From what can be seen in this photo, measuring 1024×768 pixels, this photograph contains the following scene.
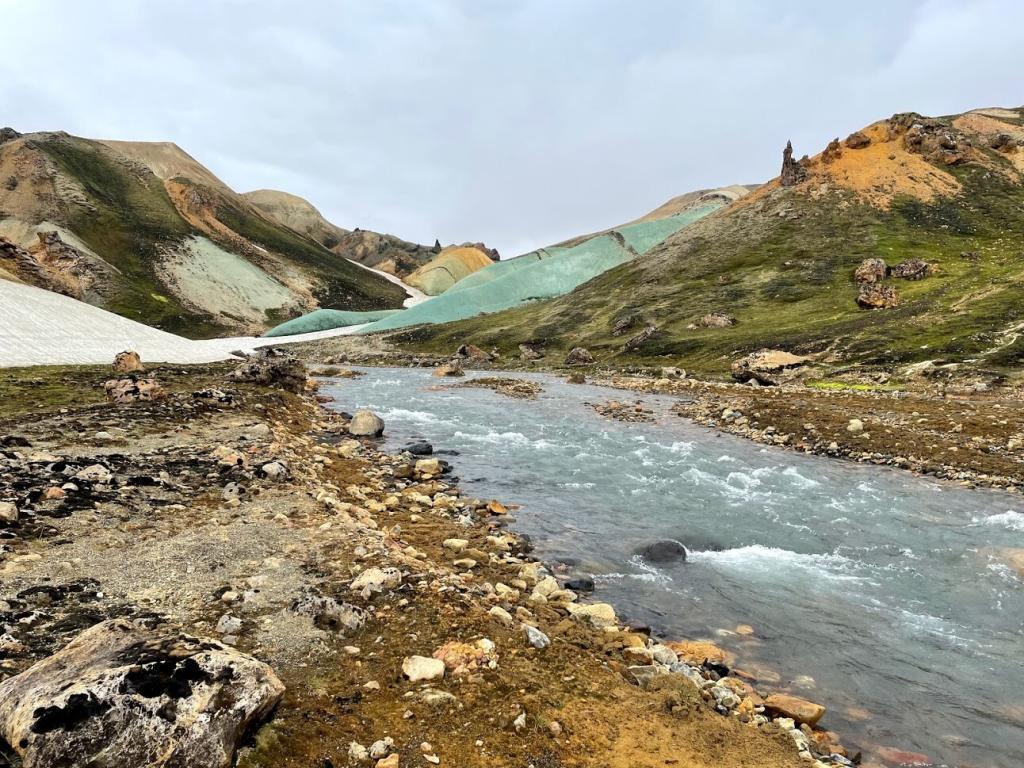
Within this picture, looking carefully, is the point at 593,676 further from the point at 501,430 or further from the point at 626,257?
the point at 626,257

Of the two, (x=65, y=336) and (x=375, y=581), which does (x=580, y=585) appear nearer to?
(x=375, y=581)

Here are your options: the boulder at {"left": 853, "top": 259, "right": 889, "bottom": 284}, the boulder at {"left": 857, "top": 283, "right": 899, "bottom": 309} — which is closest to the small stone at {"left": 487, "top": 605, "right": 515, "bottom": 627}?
the boulder at {"left": 857, "top": 283, "right": 899, "bottom": 309}

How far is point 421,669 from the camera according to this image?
22.8ft

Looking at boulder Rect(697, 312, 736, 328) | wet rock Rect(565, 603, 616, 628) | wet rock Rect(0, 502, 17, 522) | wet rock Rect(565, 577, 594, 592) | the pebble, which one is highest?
boulder Rect(697, 312, 736, 328)

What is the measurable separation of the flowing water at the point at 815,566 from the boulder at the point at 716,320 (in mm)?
47675

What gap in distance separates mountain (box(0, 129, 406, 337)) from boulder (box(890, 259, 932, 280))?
127 meters

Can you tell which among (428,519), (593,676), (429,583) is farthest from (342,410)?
(593,676)

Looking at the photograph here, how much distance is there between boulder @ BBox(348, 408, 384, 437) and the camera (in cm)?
2662

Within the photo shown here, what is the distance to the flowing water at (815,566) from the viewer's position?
29.1 ft

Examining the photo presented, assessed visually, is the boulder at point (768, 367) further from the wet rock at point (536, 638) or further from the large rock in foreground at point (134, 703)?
the large rock in foreground at point (134, 703)

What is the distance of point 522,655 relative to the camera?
25.7 ft

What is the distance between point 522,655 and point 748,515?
1193 cm

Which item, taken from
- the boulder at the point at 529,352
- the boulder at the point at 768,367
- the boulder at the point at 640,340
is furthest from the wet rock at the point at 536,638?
the boulder at the point at 529,352

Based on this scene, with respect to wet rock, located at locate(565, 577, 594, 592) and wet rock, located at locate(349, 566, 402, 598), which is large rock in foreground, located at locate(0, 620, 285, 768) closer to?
wet rock, located at locate(349, 566, 402, 598)
